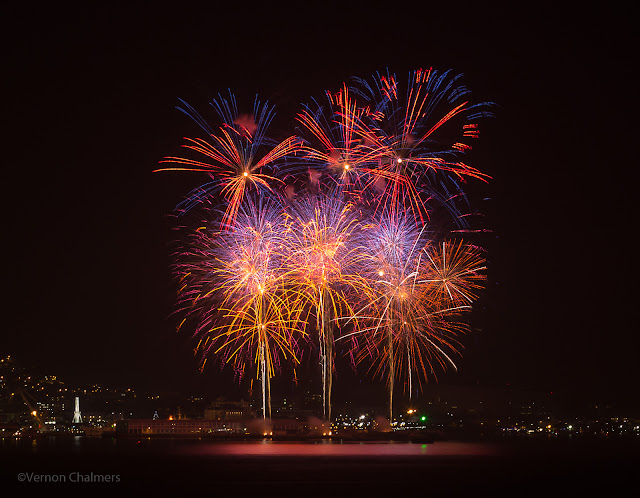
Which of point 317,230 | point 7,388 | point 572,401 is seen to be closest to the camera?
point 317,230

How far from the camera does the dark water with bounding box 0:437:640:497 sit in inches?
1661

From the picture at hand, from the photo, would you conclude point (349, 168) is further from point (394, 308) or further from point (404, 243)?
point (394, 308)

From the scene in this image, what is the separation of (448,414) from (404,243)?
99918mm

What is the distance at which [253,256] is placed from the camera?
182 ft

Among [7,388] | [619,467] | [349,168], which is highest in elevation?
[349,168]

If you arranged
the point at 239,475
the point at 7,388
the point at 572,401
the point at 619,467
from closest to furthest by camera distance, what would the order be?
the point at 239,475 < the point at 619,467 < the point at 7,388 < the point at 572,401

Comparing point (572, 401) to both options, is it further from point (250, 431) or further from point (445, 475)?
point (445, 475)

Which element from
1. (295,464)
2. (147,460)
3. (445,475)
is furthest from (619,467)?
(147,460)

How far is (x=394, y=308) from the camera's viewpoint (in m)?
60.2

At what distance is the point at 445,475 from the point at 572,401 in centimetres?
12085

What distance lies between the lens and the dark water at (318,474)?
42.2m

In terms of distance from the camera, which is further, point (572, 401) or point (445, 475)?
point (572, 401)

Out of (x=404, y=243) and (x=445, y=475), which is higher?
(x=404, y=243)

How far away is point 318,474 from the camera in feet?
164
